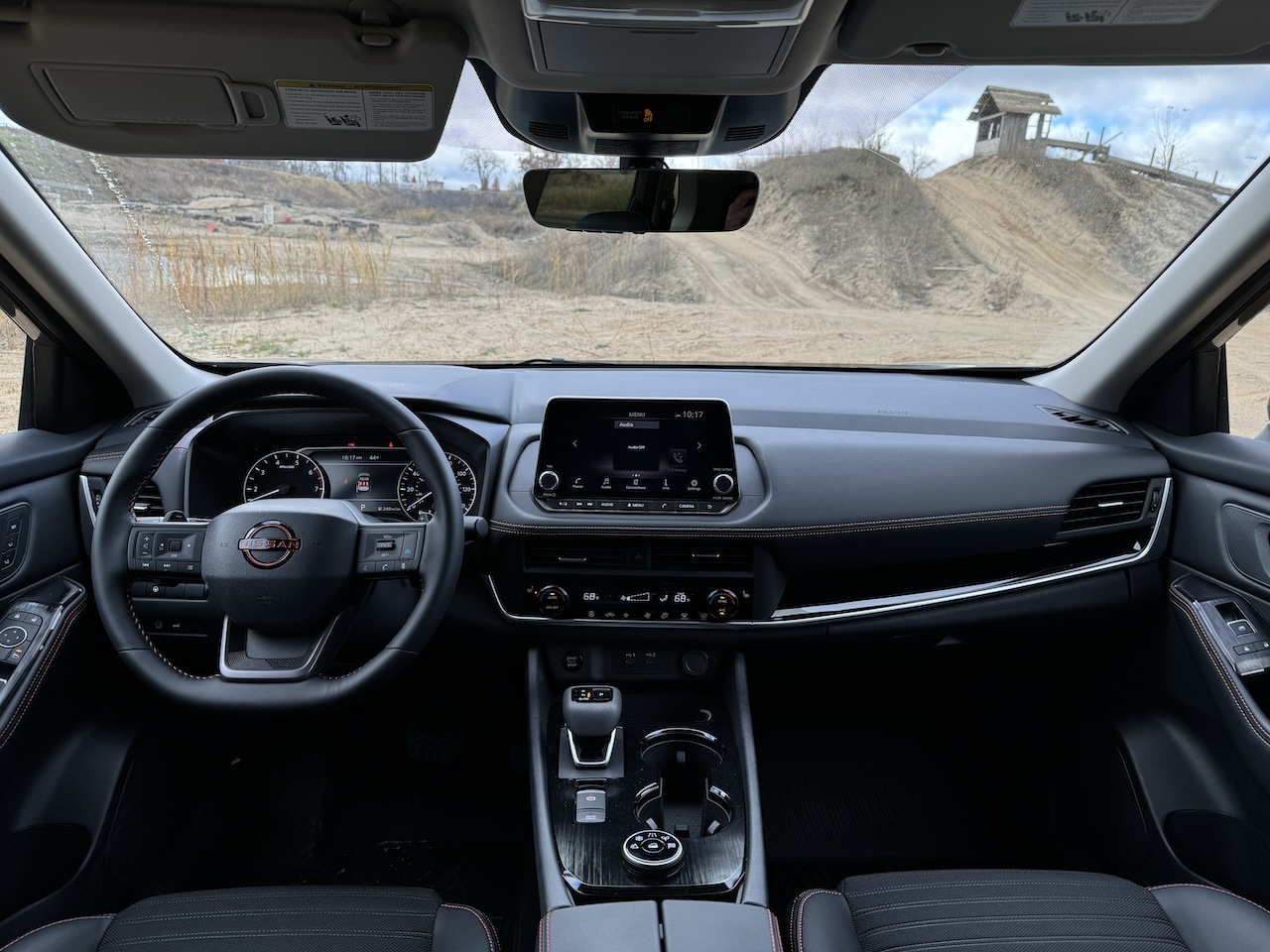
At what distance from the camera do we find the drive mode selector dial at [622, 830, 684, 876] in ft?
6.24

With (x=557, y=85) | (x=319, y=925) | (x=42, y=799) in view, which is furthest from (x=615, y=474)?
(x=42, y=799)

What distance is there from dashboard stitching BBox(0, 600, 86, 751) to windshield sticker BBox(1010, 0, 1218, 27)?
2.45 m

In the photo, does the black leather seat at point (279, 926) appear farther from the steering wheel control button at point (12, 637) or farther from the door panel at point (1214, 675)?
the door panel at point (1214, 675)

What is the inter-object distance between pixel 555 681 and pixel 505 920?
0.68m

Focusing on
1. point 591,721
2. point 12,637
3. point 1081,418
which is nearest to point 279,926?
point 591,721

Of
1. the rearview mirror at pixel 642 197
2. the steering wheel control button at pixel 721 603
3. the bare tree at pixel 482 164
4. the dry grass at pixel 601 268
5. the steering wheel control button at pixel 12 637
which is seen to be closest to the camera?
the steering wheel control button at pixel 12 637

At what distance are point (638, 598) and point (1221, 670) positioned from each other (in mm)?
1501

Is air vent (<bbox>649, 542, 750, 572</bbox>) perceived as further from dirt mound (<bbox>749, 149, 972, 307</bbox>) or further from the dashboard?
dirt mound (<bbox>749, 149, 972, 307</bbox>)

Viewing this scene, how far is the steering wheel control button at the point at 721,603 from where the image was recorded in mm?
2387

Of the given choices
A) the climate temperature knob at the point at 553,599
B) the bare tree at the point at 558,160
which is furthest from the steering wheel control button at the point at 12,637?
the bare tree at the point at 558,160

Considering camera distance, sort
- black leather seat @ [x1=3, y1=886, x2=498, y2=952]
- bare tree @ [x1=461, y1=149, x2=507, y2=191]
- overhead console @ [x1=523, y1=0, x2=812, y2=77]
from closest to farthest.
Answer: overhead console @ [x1=523, y1=0, x2=812, y2=77] → black leather seat @ [x1=3, y1=886, x2=498, y2=952] → bare tree @ [x1=461, y1=149, x2=507, y2=191]

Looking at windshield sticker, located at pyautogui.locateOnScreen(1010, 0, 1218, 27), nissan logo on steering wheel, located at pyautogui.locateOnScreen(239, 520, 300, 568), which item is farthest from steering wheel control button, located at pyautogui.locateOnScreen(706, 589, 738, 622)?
windshield sticker, located at pyautogui.locateOnScreen(1010, 0, 1218, 27)

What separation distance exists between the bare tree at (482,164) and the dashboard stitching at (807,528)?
0.92 m

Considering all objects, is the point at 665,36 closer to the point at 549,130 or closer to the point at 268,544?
the point at 549,130
